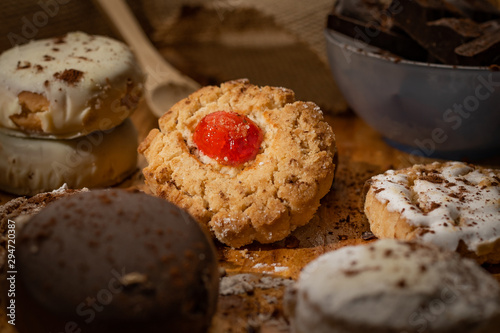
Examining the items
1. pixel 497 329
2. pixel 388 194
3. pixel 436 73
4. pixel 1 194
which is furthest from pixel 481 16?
pixel 1 194

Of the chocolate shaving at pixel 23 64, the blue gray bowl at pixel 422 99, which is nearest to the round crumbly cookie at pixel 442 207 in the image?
the blue gray bowl at pixel 422 99

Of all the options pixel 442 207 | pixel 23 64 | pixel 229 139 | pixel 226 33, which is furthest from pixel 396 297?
pixel 226 33

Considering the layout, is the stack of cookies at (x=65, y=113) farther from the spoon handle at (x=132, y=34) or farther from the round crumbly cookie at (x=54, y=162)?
the spoon handle at (x=132, y=34)

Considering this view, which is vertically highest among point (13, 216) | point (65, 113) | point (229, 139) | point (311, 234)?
point (65, 113)

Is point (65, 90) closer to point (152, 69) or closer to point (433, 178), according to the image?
point (152, 69)

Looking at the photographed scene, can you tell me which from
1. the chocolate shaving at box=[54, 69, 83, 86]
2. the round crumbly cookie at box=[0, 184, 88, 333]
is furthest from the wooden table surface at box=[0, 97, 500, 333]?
the chocolate shaving at box=[54, 69, 83, 86]
